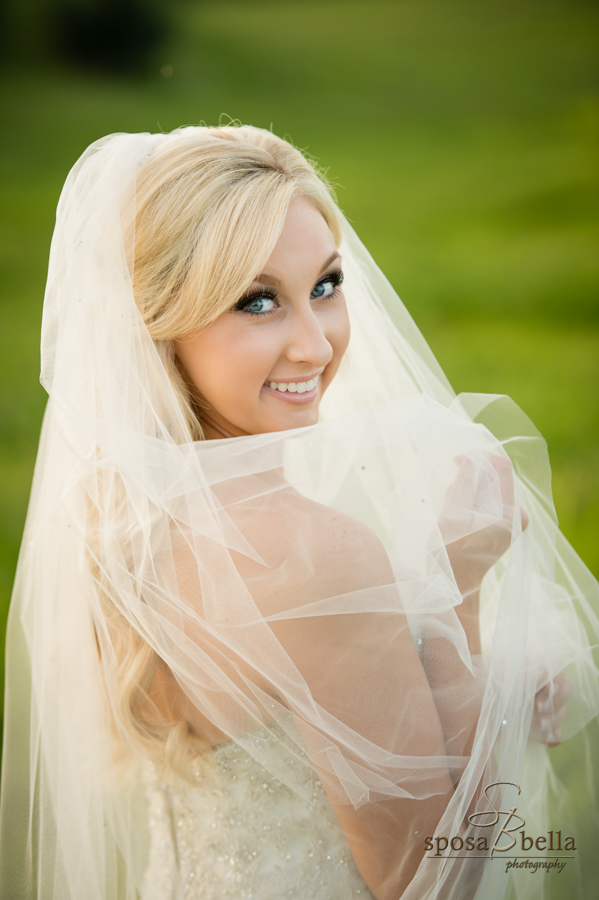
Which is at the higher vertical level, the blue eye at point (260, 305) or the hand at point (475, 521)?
the blue eye at point (260, 305)

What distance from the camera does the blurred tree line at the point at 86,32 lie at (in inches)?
278

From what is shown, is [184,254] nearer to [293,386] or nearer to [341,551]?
[293,386]

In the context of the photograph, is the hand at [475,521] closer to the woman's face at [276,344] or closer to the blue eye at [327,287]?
the woman's face at [276,344]

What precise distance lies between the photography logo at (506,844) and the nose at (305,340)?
2.57 feet

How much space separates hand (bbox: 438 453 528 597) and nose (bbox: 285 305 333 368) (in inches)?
13.0

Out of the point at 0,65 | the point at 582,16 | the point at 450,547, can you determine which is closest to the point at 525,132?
the point at 582,16

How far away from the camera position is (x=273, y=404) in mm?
1239

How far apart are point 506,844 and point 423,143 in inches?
338

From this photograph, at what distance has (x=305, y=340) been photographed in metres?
1.21

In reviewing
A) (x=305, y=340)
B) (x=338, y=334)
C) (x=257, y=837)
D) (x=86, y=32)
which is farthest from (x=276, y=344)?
(x=86, y=32)

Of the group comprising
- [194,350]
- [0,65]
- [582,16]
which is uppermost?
[582,16]

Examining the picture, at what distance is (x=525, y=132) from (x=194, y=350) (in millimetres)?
8241

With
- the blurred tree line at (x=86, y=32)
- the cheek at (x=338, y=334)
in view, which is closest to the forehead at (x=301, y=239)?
the cheek at (x=338, y=334)

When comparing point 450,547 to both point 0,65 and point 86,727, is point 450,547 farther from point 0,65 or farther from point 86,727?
point 0,65
